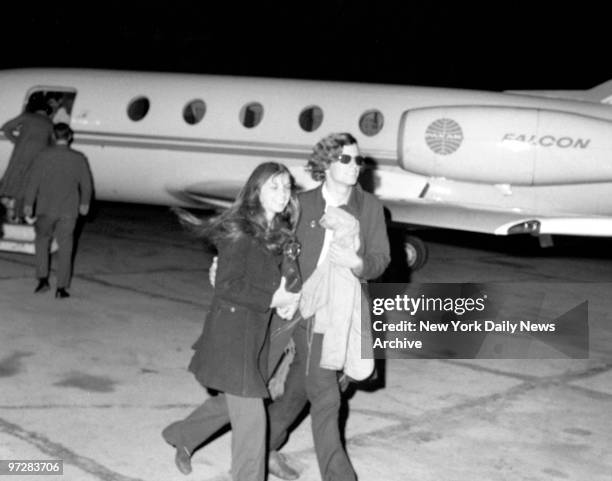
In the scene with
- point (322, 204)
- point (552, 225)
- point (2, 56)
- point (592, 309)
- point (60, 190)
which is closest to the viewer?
point (322, 204)

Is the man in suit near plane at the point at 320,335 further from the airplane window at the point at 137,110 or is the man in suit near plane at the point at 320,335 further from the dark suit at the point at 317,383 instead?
the airplane window at the point at 137,110

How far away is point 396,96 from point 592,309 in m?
4.30

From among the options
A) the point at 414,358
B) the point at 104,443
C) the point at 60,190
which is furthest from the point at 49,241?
the point at 104,443

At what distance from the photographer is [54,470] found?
4996 mm

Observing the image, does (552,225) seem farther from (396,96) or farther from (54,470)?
(396,96)

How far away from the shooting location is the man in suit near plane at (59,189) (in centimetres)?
936

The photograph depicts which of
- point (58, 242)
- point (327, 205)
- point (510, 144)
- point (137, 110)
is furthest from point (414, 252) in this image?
point (327, 205)

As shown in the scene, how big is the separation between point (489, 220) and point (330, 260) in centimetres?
496

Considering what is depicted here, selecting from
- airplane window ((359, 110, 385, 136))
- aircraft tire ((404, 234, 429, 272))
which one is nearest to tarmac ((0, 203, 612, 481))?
aircraft tire ((404, 234, 429, 272))

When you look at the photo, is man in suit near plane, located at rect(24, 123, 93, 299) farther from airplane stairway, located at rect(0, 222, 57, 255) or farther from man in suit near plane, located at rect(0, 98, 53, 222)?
airplane stairway, located at rect(0, 222, 57, 255)

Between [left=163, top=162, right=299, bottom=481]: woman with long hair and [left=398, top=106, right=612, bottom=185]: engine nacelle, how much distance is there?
7478 mm

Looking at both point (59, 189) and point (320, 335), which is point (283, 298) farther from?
point (59, 189)

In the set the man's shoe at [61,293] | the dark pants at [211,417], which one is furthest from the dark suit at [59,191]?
the dark pants at [211,417]

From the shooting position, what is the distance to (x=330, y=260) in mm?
4680
